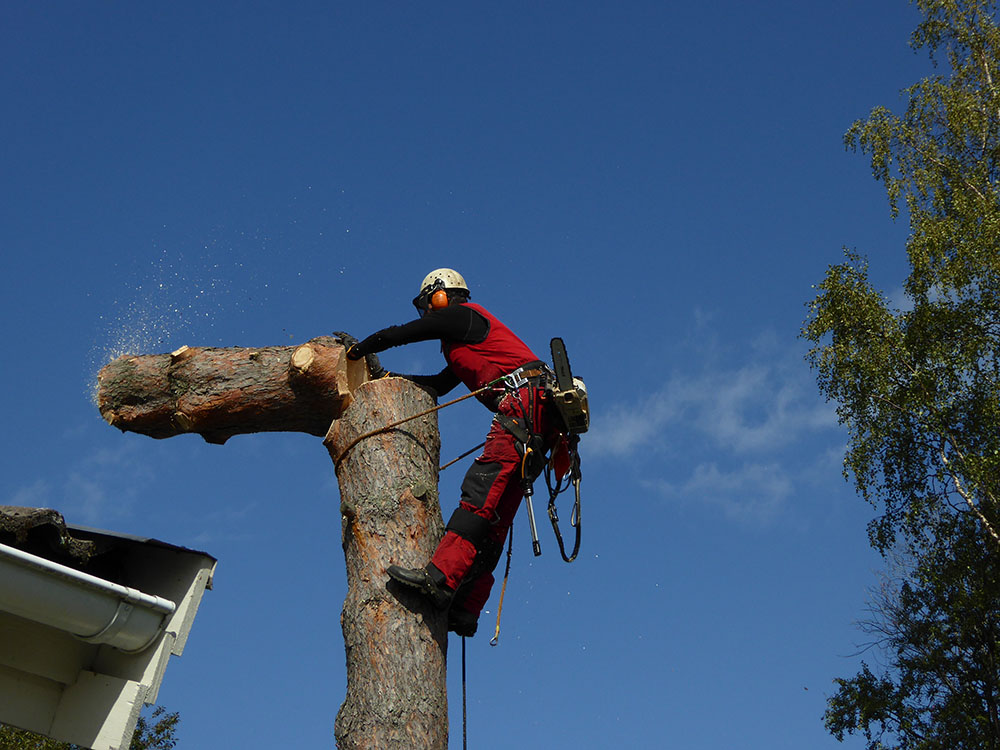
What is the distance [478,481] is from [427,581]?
539mm

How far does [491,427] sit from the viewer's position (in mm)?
4621

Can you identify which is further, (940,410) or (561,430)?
(940,410)

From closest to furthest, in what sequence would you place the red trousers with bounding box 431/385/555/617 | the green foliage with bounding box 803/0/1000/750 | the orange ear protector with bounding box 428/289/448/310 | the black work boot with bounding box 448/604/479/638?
the red trousers with bounding box 431/385/555/617
the black work boot with bounding box 448/604/479/638
the orange ear protector with bounding box 428/289/448/310
the green foliage with bounding box 803/0/1000/750

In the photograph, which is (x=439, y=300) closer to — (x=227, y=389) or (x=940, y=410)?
(x=227, y=389)

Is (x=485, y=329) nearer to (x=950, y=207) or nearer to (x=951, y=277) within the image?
(x=951, y=277)

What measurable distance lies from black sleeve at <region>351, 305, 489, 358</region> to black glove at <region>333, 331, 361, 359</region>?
15mm

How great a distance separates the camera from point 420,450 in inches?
180

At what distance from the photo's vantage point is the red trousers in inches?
165

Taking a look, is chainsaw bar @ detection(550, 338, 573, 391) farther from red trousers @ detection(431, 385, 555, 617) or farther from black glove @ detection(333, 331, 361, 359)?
black glove @ detection(333, 331, 361, 359)

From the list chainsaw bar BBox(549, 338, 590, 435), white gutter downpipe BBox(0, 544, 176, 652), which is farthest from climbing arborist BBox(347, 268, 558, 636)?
white gutter downpipe BBox(0, 544, 176, 652)

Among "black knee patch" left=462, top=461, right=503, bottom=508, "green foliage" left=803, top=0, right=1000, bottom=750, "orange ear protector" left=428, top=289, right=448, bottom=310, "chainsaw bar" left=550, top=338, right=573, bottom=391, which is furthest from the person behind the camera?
"green foliage" left=803, top=0, right=1000, bottom=750

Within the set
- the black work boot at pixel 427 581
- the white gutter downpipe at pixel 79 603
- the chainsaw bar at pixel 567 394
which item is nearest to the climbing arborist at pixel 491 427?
the black work boot at pixel 427 581

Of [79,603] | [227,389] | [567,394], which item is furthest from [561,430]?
[79,603]

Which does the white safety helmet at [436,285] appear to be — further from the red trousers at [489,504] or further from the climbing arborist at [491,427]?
the red trousers at [489,504]
